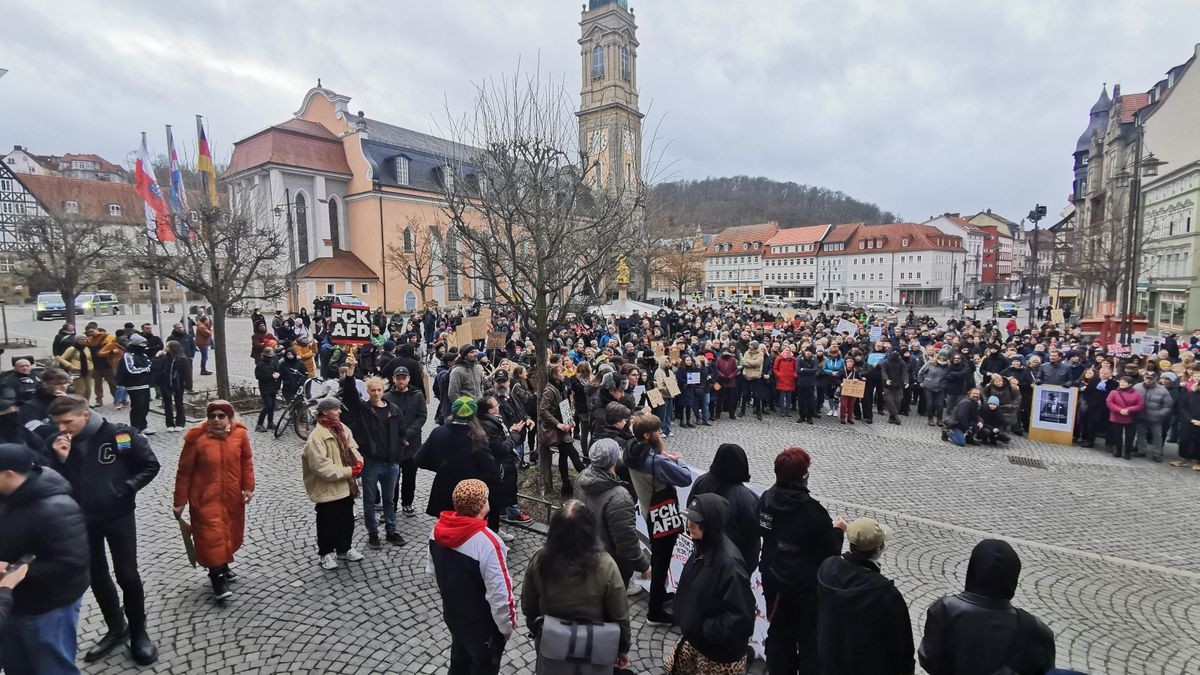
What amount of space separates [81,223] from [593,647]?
28721mm

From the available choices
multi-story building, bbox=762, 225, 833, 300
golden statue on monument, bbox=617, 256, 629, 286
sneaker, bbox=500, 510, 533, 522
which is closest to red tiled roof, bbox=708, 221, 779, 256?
multi-story building, bbox=762, 225, 833, 300

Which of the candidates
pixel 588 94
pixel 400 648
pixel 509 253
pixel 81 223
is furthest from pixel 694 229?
pixel 400 648

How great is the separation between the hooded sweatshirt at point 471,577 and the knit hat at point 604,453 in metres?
1.25

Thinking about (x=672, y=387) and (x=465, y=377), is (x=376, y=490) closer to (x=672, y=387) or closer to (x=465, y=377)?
(x=465, y=377)

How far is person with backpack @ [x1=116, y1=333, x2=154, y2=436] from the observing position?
998 centimetres

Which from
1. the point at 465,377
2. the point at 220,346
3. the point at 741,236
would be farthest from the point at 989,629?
the point at 741,236

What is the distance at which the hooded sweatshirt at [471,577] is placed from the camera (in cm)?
316

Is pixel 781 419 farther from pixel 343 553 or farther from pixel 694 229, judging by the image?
pixel 694 229

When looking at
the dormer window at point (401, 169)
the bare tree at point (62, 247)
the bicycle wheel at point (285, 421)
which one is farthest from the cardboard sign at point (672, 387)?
the dormer window at point (401, 169)

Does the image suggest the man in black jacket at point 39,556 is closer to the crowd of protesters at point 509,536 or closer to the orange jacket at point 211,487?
the crowd of protesters at point 509,536

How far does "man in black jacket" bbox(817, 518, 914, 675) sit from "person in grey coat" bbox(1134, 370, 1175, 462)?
11.0 meters

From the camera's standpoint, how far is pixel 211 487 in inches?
189

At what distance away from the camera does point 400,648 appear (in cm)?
447

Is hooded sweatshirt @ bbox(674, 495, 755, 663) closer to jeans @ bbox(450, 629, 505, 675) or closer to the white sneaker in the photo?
jeans @ bbox(450, 629, 505, 675)
